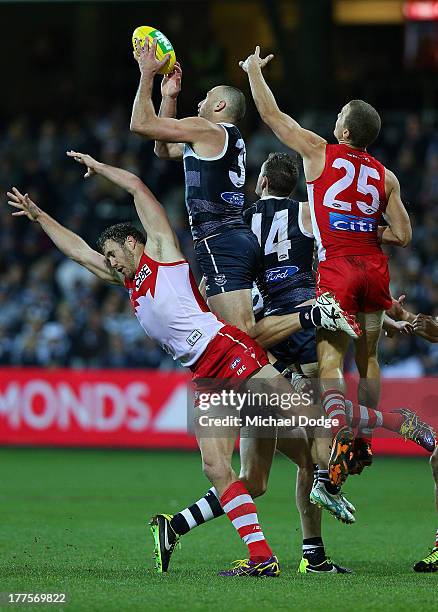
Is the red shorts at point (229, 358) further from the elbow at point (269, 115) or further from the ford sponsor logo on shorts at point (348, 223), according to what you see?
the elbow at point (269, 115)

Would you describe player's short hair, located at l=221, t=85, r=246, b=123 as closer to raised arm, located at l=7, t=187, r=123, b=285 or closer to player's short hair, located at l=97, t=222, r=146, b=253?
player's short hair, located at l=97, t=222, r=146, b=253

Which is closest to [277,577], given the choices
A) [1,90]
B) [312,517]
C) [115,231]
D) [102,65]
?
[312,517]

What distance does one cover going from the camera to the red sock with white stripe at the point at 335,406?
8.06 m

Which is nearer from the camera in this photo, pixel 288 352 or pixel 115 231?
pixel 115 231

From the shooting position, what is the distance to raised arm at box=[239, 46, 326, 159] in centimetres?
821

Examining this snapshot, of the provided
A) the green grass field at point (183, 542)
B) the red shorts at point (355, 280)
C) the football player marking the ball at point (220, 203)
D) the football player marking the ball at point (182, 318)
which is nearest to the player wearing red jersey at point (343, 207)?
the red shorts at point (355, 280)

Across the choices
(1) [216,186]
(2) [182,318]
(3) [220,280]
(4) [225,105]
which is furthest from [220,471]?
(4) [225,105]

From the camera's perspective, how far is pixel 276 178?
29.6 ft

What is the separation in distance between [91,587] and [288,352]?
2.43 m

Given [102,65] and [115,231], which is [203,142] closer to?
[115,231]

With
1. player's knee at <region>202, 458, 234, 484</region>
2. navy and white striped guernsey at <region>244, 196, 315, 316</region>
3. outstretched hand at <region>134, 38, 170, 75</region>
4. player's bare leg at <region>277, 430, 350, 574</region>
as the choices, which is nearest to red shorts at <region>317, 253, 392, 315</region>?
navy and white striped guernsey at <region>244, 196, 315, 316</region>

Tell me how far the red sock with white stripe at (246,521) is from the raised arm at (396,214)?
7.02ft

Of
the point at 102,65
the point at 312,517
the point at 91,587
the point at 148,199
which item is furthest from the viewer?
the point at 102,65

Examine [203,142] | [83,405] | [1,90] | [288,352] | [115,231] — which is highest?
[1,90]
